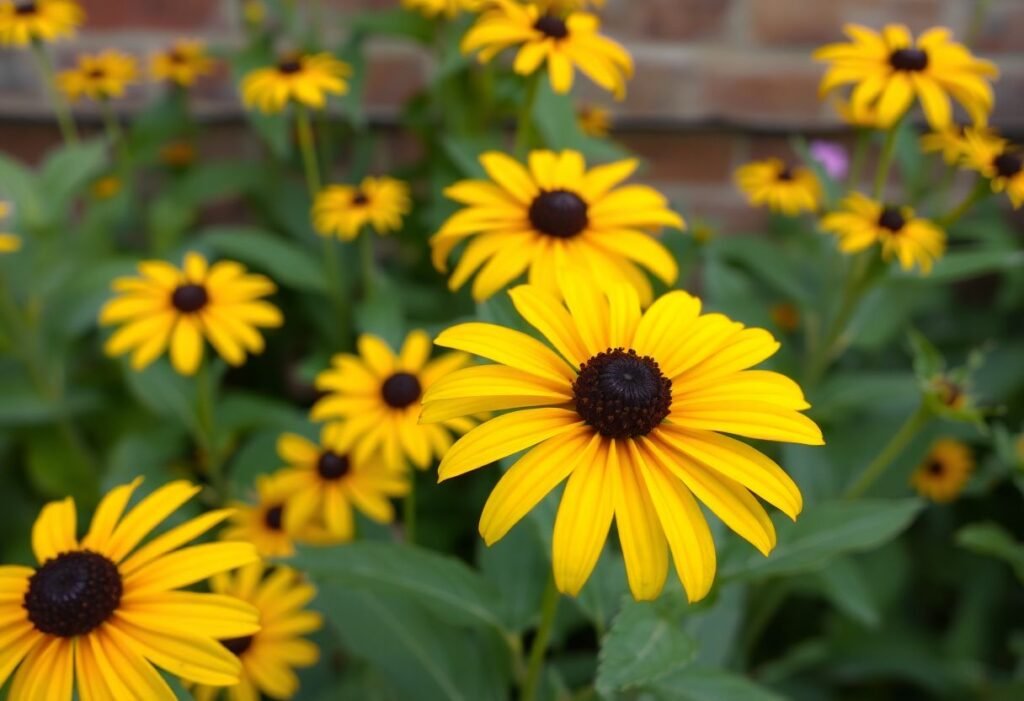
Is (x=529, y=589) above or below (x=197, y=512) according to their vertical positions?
above

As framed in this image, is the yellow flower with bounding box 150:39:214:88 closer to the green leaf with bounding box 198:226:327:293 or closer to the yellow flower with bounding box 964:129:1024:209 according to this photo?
the green leaf with bounding box 198:226:327:293

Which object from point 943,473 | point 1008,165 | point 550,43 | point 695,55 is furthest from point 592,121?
point 943,473

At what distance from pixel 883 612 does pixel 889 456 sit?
43 cm

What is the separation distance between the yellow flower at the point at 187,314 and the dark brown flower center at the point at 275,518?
0.47 feet

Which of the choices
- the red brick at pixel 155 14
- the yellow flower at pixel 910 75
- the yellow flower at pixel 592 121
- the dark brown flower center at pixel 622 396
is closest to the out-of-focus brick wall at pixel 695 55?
the red brick at pixel 155 14

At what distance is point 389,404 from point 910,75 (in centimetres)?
58

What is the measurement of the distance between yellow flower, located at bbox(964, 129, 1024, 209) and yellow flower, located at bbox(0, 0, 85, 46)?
1030 mm

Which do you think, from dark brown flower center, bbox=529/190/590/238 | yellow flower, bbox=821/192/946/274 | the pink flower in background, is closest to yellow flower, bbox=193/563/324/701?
dark brown flower center, bbox=529/190/590/238

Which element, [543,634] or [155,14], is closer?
[543,634]

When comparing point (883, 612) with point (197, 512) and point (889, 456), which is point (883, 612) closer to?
point (889, 456)

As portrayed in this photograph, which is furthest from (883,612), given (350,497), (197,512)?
(197,512)

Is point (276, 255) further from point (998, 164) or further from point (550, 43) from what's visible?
point (998, 164)

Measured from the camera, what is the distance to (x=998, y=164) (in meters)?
0.82

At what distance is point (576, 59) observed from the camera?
2.54 feet
